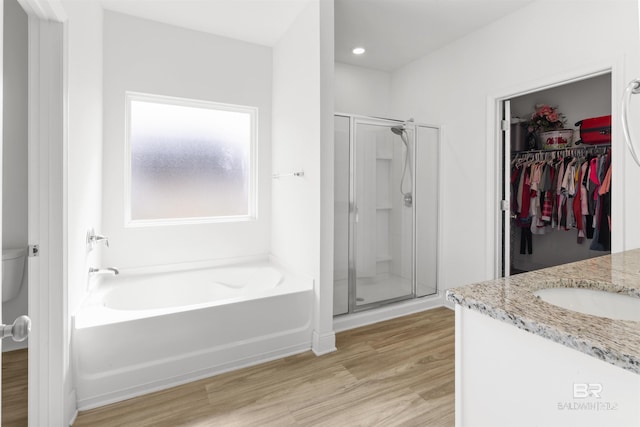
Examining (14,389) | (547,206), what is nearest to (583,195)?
(547,206)

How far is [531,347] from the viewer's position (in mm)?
669

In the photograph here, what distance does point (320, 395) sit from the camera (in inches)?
73.4

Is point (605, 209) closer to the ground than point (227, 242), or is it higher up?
higher up

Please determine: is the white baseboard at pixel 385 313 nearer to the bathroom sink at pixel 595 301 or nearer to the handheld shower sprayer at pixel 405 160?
the handheld shower sprayer at pixel 405 160

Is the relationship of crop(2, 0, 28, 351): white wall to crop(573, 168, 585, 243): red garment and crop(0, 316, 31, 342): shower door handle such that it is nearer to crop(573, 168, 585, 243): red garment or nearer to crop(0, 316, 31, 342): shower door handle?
crop(0, 316, 31, 342): shower door handle

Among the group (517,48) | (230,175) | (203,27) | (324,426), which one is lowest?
(324,426)

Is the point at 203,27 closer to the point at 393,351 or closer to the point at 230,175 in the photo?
the point at 230,175

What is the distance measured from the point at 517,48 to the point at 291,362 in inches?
115

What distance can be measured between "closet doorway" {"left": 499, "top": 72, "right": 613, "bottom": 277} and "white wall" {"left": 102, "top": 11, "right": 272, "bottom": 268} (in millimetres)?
2205

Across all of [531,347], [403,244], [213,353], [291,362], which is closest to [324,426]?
[291,362]

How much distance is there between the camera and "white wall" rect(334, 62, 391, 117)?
12.1 feet

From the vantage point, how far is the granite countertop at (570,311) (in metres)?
0.56

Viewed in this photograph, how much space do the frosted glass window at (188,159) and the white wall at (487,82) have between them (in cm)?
187

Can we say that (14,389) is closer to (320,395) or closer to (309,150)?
(320,395)
